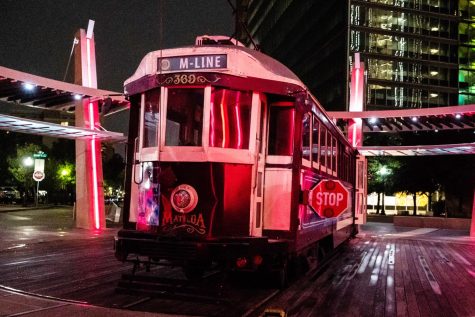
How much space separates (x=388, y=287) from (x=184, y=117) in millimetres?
5218

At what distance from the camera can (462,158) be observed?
38062 mm

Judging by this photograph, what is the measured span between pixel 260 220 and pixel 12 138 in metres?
54.1

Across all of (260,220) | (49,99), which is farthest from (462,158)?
(260,220)

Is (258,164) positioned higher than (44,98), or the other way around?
(44,98)

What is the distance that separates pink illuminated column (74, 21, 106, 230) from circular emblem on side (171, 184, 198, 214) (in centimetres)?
1389

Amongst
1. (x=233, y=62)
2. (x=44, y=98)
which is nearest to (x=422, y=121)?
(x=44, y=98)

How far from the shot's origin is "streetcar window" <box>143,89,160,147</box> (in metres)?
8.10

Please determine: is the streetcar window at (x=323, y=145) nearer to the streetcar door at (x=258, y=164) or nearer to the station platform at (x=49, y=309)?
the streetcar door at (x=258, y=164)

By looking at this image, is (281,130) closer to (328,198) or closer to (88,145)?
(328,198)

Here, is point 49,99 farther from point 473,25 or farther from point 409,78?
point 473,25

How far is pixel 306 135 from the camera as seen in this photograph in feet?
29.8

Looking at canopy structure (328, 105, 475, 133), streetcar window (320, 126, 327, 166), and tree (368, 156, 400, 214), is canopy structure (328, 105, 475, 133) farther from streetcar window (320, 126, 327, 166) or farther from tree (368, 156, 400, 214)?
tree (368, 156, 400, 214)

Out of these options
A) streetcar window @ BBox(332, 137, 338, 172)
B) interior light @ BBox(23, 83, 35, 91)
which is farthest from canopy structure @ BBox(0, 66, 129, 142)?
streetcar window @ BBox(332, 137, 338, 172)

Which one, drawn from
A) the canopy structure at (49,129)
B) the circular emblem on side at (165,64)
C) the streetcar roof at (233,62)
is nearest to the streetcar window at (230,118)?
the streetcar roof at (233,62)
